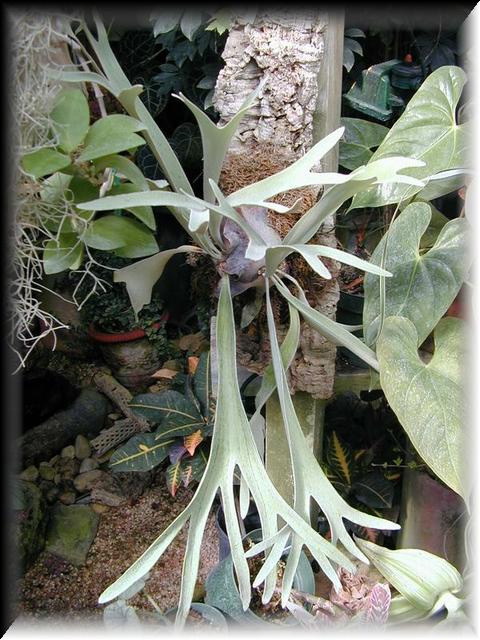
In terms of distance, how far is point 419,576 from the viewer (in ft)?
2.54

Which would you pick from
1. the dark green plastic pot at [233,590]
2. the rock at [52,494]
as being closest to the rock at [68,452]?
the rock at [52,494]

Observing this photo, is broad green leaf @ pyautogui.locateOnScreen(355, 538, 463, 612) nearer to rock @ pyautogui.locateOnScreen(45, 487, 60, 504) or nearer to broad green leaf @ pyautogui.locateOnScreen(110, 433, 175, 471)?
broad green leaf @ pyautogui.locateOnScreen(110, 433, 175, 471)

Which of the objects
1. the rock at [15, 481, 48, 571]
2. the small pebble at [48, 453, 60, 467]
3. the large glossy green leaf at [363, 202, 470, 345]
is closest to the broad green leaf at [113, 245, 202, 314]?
the large glossy green leaf at [363, 202, 470, 345]

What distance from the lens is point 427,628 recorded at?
2.64 ft

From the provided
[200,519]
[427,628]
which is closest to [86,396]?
[200,519]

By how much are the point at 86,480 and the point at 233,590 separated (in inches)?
28.2

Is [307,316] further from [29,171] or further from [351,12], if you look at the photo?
[351,12]

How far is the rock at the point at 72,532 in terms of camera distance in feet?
4.30

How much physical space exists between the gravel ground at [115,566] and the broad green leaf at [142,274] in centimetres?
71

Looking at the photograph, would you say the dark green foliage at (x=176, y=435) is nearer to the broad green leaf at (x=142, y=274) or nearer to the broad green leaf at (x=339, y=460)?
the broad green leaf at (x=339, y=460)

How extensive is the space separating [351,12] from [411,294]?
53cm

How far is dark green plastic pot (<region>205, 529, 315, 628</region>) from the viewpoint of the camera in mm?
913

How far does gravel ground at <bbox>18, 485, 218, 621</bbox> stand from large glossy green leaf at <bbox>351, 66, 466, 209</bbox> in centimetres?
86

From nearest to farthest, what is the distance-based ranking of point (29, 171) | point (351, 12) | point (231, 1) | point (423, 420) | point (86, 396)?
point (29, 171) → point (423, 420) → point (231, 1) → point (351, 12) → point (86, 396)
